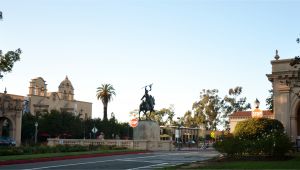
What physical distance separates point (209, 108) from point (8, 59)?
83.5 meters

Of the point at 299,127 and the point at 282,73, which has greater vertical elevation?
the point at 282,73

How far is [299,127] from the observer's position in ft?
114

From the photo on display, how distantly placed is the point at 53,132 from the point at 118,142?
32870mm

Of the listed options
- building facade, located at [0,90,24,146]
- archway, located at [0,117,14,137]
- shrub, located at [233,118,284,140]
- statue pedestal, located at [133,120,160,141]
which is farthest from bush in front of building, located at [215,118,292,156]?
archway, located at [0,117,14,137]

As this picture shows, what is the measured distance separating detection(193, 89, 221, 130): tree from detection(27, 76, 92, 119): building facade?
93.3 feet

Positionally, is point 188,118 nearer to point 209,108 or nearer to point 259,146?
point 209,108

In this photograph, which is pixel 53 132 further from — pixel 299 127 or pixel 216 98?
pixel 299 127

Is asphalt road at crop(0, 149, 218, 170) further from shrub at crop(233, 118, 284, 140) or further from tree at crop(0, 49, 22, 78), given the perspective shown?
tree at crop(0, 49, 22, 78)

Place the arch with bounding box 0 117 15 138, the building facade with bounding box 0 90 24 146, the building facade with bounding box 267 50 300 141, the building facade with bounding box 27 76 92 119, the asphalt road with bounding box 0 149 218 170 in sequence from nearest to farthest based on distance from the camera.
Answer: the asphalt road with bounding box 0 149 218 170, the building facade with bounding box 267 50 300 141, the building facade with bounding box 0 90 24 146, the arch with bounding box 0 117 15 138, the building facade with bounding box 27 76 92 119

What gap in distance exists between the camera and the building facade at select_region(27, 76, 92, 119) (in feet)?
315

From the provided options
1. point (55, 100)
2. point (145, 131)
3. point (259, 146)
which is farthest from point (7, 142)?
point (259, 146)

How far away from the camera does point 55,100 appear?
103 metres

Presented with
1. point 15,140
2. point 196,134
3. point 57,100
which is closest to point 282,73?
point 15,140

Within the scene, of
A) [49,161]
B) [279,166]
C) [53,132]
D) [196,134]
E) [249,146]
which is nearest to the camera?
[279,166]
